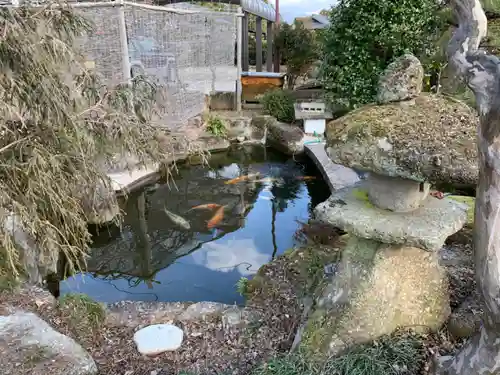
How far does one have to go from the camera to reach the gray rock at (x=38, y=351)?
2.80 m

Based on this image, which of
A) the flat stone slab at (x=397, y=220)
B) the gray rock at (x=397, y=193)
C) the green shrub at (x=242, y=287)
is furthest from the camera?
the green shrub at (x=242, y=287)

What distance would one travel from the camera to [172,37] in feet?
24.4

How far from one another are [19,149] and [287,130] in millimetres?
7437

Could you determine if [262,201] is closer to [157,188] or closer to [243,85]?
[157,188]

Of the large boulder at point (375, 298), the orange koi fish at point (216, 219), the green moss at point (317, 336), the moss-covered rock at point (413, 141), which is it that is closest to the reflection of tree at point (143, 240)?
the orange koi fish at point (216, 219)

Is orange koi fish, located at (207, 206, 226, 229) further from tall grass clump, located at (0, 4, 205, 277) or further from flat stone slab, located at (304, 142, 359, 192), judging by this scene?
tall grass clump, located at (0, 4, 205, 277)

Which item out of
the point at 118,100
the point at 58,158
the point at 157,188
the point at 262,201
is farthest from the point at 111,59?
the point at 58,158

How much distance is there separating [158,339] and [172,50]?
18.5 ft

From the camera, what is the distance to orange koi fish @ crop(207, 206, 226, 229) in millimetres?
6215

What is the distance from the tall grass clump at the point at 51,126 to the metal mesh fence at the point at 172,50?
2751 millimetres

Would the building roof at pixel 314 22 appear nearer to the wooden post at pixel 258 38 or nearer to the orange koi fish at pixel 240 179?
the wooden post at pixel 258 38

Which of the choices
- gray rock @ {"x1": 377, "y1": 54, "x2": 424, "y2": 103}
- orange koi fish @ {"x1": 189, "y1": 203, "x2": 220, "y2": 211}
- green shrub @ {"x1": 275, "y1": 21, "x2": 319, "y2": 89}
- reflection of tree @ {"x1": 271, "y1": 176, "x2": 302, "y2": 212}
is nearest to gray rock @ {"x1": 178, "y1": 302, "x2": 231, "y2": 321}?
gray rock @ {"x1": 377, "y1": 54, "x2": 424, "y2": 103}

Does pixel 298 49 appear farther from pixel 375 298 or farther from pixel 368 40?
pixel 375 298

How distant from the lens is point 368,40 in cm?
760
